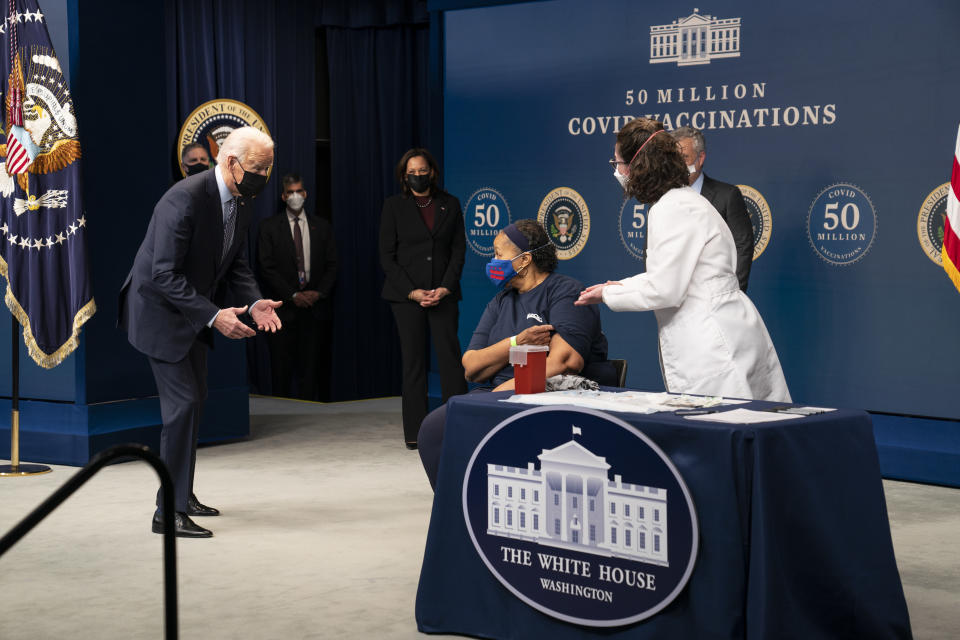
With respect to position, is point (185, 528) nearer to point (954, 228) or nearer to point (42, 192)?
point (42, 192)

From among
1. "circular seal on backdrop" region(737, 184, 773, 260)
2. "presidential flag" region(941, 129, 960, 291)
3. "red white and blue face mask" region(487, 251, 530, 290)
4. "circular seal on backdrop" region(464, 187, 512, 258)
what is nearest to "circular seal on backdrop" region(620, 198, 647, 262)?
"circular seal on backdrop" region(737, 184, 773, 260)

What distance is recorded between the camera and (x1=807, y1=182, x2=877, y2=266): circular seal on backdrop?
19.7 feet

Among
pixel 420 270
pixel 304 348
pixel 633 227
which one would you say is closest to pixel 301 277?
pixel 304 348

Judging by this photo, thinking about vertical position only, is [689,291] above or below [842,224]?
below

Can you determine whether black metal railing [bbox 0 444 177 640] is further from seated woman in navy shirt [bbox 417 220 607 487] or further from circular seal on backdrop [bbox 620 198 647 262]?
circular seal on backdrop [bbox 620 198 647 262]

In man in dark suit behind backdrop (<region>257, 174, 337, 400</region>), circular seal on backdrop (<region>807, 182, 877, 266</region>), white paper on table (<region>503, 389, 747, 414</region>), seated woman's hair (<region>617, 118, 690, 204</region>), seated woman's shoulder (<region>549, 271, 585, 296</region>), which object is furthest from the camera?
man in dark suit behind backdrop (<region>257, 174, 337, 400</region>)

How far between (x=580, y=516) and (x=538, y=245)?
1.39 metres

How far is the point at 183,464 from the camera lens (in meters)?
4.83

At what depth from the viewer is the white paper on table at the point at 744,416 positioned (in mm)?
3057

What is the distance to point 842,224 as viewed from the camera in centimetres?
607

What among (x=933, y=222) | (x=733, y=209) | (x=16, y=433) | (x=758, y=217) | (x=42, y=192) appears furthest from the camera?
(x=758, y=217)

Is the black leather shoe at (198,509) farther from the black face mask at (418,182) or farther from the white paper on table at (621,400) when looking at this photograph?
the black face mask at (418,182)

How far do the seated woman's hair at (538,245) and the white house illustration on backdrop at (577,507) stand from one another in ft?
3.81

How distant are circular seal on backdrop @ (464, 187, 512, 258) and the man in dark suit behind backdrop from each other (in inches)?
71.1
